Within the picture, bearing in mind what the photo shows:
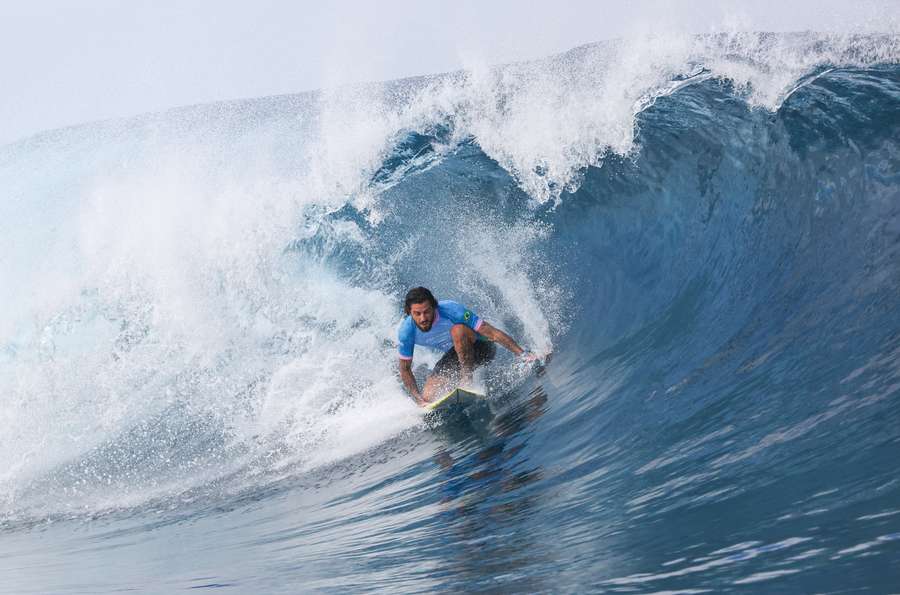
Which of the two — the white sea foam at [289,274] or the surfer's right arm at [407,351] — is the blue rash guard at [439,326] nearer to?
the surfer's right arm at [407,351]

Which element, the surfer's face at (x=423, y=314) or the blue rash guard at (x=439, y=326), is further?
the blue rash guard at (x=439, y=326)

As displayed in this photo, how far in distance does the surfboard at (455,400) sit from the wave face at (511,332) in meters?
0.18

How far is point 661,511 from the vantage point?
313 cm

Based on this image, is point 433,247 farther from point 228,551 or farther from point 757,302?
point 228,551

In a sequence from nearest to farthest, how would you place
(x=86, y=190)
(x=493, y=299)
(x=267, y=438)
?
(x=267, y=438) < (x=493, y=299) < (x=86, y=190)

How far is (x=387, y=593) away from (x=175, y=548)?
248 cm

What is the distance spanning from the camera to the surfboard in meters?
6.22

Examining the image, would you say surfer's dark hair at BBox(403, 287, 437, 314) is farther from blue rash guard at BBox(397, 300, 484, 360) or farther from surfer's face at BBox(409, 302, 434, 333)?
blue rash guard at BBox(397, 300, 484, 360)

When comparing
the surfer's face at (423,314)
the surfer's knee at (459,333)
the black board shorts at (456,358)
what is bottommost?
the black board shorts at (456,358)

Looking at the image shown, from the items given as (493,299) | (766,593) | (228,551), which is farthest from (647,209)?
(766,593)

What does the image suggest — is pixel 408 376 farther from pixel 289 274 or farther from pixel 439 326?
pixel 289 274

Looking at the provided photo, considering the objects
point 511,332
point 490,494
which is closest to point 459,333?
point 511,332

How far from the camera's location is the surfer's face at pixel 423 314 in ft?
19.5

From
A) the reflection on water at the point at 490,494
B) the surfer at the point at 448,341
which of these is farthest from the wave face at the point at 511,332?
the surfer at the point at 448,341
